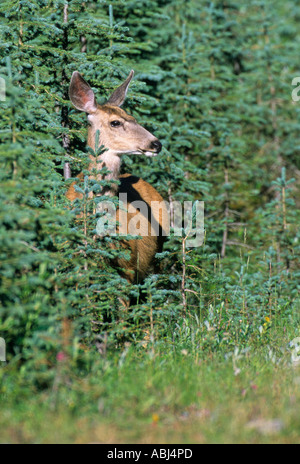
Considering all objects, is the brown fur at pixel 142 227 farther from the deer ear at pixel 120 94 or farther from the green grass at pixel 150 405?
the green grass at pixel 150 405

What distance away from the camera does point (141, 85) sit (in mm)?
6691

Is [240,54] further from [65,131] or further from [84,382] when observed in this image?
[84,382]

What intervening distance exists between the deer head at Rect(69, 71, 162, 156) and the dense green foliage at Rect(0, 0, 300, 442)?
20 cm

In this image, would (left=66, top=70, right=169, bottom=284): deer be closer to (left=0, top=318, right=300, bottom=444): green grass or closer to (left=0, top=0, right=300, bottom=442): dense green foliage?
(left=0, top=0, right=300, bottom=442): dense green foliage

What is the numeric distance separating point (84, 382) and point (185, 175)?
5093mm

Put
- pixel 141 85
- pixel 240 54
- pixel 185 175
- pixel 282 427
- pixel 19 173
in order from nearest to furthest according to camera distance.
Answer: pixel 282 427, pixel 19 173, pixel 141 85, pixel 185 175, pixel 240 54

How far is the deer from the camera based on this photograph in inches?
239

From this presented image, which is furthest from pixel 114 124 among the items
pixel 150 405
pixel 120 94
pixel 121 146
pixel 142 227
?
pixel 150 405

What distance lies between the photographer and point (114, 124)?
20.5 ft

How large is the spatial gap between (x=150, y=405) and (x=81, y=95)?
3.74m

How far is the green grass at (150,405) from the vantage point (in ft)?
10.6

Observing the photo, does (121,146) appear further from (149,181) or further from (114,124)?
(149,181)

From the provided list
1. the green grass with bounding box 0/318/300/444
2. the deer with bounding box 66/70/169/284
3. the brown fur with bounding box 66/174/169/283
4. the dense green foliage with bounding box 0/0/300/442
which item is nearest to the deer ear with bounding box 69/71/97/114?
the deer with bounding box 66/70/169/284
